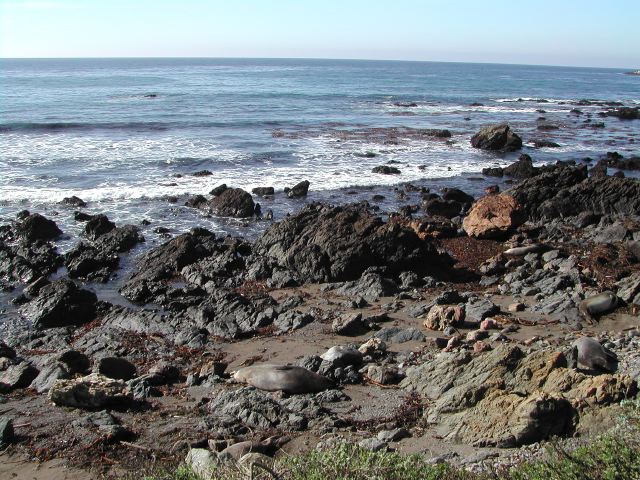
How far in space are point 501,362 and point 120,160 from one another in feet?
90.0

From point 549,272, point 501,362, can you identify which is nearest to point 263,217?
point 549,272

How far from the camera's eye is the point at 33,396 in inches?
398

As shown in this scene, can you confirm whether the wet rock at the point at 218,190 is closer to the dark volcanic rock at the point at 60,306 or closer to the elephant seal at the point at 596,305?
the dark volcanic rock at the point at 60,306

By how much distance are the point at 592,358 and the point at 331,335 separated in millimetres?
4995

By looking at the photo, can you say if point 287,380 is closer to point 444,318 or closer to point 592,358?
point 444,318

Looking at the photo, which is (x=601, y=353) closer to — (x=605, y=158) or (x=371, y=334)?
(x=371, y=334)

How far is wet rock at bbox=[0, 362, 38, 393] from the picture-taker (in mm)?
10492

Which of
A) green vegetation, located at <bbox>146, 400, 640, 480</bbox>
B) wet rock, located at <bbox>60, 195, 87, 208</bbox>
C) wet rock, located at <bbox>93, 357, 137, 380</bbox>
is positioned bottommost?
wet rock, located at <bbox>93, 357, 137, 380</bbox>

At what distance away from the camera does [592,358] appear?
8.92m

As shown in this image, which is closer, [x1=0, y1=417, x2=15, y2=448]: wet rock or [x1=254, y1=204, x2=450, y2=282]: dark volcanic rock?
[x1=0, y1=417, x2=15, y2=448]: wet rock

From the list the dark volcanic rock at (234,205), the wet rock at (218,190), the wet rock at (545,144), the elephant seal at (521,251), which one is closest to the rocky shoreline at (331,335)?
the elephant seal at (521,251)

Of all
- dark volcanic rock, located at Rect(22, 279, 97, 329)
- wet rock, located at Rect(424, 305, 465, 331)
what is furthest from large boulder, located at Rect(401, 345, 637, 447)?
dark volcanic rock, located at Rect(22, 279, 97, 329)

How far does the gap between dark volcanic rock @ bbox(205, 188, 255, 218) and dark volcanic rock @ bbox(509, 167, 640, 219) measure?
10.0m

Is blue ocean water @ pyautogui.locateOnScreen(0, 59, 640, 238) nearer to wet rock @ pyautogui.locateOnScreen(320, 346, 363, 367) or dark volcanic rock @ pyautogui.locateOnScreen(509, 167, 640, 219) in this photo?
dark volcanic rock @ pyautogui.locateOnScreen(509, 167, 640, 219)
